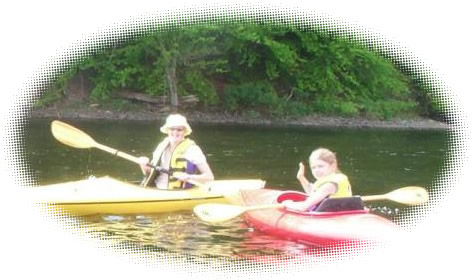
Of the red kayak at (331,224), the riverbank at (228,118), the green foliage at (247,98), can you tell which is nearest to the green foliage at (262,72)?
the green foliage at (247,98)

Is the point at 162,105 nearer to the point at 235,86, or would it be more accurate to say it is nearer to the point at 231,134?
the point at 235,86

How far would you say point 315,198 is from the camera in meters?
4.14

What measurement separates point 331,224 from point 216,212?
74cm

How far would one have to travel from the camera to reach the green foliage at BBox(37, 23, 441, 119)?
40.2 ft

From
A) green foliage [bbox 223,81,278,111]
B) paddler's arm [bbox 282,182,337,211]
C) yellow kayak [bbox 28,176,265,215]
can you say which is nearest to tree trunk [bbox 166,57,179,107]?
green foliage [bbox 223,81,278,111]

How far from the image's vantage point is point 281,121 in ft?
40.5

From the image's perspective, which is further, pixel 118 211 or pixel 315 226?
pixel 118 211

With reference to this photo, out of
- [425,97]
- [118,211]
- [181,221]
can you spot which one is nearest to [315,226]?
[181,221]

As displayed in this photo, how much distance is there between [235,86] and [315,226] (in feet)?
29.6

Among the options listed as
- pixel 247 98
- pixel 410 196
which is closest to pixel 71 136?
pixel 410 196

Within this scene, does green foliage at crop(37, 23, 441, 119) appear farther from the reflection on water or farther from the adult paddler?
the reflection on water

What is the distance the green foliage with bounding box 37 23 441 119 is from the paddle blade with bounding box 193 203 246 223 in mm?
7856

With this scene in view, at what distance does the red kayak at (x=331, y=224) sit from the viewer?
392cm

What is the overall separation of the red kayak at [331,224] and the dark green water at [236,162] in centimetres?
8
